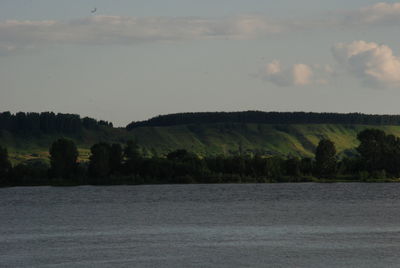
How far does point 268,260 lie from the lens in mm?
74625

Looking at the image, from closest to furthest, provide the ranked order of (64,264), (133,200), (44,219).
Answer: (64,264), (44,219), (133,200)

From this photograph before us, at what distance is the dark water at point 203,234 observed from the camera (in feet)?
247

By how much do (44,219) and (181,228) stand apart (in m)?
33.1

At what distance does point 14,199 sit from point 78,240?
112 m

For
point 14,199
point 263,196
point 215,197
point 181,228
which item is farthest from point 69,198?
point 181,228

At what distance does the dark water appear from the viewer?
247ft

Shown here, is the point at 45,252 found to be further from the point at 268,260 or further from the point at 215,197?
the point at 215,197

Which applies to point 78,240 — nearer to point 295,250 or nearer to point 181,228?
point 181,228

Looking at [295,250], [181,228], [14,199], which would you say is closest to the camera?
[295,250]

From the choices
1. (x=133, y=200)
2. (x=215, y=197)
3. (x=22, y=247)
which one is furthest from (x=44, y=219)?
(x=215, y=197)

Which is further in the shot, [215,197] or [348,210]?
[215,197]

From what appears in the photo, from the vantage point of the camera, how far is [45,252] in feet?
270

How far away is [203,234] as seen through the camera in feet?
326

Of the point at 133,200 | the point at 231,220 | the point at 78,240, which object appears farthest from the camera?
the point at 133,200
